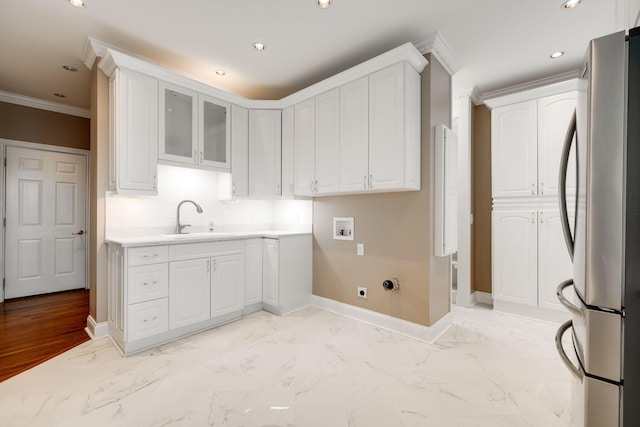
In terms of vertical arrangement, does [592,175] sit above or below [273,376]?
above

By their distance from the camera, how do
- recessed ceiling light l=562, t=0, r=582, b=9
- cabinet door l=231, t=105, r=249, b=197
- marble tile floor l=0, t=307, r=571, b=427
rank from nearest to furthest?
marble tile floor l=0, t=307, r=571, b=427 < recessed ceiling light l=562, t=0, r=582, b=9 < cabinet door l=231, t=105, r=249, b=197

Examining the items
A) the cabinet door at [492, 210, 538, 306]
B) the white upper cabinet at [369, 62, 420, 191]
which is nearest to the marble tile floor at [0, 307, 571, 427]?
the cabinet door at [492, 210, 538, 306]

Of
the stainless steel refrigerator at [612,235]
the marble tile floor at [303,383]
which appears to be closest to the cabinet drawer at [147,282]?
the marble tile floor at [303,383]

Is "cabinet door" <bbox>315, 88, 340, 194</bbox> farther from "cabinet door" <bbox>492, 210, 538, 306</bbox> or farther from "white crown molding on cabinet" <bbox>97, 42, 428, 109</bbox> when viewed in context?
"cabinet door" <bbox>492, 210, 538, 306</bbox>

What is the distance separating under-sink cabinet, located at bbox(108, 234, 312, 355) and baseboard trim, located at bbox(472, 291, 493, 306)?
7.25 ft

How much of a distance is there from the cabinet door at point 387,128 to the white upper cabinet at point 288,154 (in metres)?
1.12

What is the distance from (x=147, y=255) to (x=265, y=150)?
1.82m

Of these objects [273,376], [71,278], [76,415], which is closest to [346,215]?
[273,376]

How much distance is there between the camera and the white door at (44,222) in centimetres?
401

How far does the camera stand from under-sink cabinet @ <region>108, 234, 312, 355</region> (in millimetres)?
2439

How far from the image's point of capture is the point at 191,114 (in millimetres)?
3121

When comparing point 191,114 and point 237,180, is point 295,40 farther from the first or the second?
point 237,180

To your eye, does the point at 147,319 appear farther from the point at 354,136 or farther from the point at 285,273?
the point at 354,136

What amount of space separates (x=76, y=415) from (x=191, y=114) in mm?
2634
